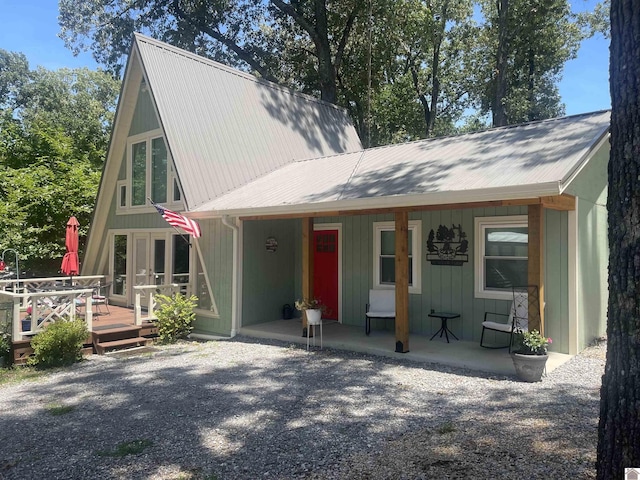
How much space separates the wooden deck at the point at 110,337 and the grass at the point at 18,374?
18 cm

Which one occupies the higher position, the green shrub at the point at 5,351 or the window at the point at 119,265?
the window at the point at 119,265

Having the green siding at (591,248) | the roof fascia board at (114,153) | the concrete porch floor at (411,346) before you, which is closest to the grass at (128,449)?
the concrete porch floor at (411,346)

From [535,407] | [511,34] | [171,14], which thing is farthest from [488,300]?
[171,14]

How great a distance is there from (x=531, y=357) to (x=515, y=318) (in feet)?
3.58

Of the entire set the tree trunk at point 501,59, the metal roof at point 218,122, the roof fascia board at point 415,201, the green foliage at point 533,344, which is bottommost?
the green foliage at point 533,344

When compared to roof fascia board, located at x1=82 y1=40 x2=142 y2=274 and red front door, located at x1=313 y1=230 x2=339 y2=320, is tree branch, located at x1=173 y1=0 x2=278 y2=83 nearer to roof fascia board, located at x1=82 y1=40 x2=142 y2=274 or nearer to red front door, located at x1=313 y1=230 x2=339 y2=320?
roof fascia board, located at x1=82 y1=40 x2=142 y2=274

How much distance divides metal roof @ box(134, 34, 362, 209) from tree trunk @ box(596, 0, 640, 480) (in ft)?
26.8

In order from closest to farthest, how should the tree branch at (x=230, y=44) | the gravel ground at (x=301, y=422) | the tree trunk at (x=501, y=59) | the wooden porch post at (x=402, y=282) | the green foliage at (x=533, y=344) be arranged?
the gravel ground at (x=301, y=422), the green foliage at (x=533, y=344), the wooden porch post at (x=402, y=282), the tree trunk at (x=501, y=59), the tree branch at (x=230, y=44)

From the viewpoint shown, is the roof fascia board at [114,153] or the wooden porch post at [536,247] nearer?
the wooden porch post at [536,247]

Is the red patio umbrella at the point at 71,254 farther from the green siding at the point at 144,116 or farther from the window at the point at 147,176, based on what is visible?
the green siding at the point at 144,116

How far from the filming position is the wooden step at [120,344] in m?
8.17

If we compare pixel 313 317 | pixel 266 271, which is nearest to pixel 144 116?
pixel 266 271

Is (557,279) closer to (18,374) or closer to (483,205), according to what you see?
(483,205)

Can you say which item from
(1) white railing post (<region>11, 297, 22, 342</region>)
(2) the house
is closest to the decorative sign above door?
(2) the house
